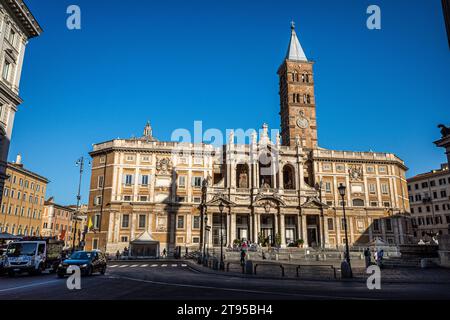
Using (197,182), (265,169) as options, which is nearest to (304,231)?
(265,169)

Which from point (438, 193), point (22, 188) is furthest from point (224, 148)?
point (438, 193)

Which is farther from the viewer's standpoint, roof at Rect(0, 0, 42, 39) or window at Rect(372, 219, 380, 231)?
window at Rect(372, 219, 380, 231)

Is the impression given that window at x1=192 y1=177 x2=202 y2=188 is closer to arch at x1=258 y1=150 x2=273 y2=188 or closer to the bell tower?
arch at x1=258 y1=150 x2=273 y2=188

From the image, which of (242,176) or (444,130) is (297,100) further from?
(444,130)

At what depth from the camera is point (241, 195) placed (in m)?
51.5

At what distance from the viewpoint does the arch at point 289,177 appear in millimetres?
56434

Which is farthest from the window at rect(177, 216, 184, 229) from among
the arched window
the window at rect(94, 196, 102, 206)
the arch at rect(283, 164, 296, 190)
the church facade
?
the arched window

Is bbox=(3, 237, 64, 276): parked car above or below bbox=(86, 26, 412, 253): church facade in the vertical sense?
below

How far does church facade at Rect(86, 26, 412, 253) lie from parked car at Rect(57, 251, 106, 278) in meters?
26.5

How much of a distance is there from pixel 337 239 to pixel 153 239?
29.0m

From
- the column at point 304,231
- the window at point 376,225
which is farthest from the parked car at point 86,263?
the window at point 376,225

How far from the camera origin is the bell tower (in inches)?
2507

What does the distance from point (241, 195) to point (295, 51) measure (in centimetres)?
3701
